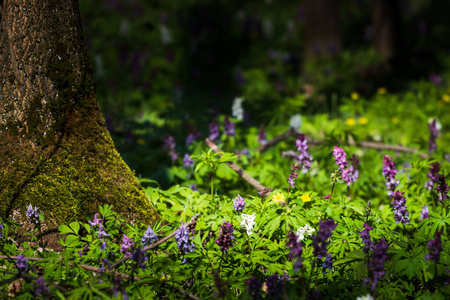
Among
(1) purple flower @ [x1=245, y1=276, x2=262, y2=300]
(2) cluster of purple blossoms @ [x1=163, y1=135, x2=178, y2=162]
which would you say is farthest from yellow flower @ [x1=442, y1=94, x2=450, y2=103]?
(1) purple flower @ [x1=245, y1=276, x2=262, y2=300]

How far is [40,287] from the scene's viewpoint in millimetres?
1936

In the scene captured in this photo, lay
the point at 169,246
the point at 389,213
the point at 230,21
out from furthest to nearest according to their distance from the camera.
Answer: the point at 230,21
the point at 389,213
the point at 169,246

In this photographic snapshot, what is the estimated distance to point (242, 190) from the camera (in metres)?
3.62

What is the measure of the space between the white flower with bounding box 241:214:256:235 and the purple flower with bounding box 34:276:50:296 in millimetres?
1118

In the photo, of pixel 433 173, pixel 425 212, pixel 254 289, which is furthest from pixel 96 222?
pixel 433 173

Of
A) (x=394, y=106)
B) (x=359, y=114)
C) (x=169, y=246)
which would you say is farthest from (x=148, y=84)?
(x=169, y=246)

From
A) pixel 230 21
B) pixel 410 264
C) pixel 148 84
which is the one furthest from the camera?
pixel 230 21

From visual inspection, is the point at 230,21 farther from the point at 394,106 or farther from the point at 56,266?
the point at 56,266

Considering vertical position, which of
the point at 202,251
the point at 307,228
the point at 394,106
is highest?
the point at 394,106

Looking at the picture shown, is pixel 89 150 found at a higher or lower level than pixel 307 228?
higher

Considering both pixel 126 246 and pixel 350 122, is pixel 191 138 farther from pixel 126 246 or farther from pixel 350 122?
pixel 350 122

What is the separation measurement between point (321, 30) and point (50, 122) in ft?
22.6

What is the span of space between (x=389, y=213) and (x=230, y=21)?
9543mm

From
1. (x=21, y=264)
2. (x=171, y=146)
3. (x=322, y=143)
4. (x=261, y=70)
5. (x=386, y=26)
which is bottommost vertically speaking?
(x=21, y=264)
